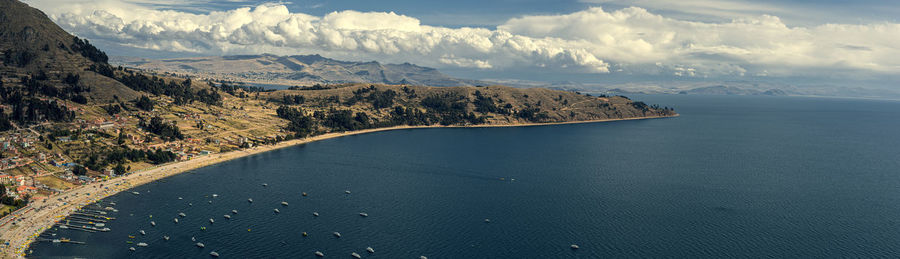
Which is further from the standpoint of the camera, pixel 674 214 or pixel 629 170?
pixel 629 170

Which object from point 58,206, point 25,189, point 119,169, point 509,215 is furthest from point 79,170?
point 509,215

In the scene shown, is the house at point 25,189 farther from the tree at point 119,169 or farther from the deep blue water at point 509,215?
the tree at point 119,169

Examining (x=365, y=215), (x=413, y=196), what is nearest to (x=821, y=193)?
(x=413, y=196)

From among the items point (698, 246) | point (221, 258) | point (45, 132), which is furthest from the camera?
point (45, 132)

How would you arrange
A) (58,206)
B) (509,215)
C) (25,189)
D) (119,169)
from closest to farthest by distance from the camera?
(58,206) < (509,215) < (25,189) < (119,169)

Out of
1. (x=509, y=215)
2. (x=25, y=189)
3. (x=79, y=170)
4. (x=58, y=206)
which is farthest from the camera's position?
(x=79, y=170)

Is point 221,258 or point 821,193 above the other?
point 821,193

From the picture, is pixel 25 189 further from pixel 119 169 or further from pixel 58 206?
pixel 119 169

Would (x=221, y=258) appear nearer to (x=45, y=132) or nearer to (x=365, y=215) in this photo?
(x=365, y=215)

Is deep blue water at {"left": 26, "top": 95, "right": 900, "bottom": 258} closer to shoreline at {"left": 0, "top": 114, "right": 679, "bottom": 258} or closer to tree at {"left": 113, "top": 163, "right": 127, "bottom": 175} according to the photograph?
shoreline at {"left": 0, "top": 114, "right": 679, "bottom": 258}

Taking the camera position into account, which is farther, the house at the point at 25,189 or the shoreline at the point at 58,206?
the house at the point at 25,189

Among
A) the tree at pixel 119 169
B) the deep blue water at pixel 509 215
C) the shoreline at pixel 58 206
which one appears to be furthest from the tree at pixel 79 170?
the deep blue water at pixel 509 215
